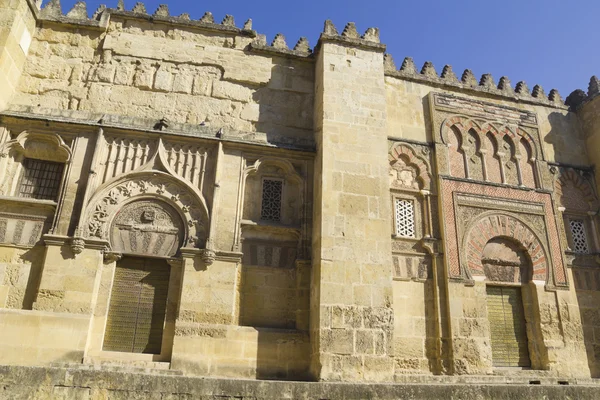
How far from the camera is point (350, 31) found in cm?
849

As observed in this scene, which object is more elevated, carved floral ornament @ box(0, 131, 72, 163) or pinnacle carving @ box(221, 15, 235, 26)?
pinnacle carving @ box(221, 15, 235, 26)

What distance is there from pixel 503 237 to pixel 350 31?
4.59 m

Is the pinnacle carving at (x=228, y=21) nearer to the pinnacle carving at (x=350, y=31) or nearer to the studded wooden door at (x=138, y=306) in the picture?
the pinnacle carving at (x=350, y=31)

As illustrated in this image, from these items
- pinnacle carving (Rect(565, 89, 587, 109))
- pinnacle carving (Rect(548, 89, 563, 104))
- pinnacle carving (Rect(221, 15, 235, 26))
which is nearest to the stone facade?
pinnacle carving (Rect(221, 15, 235, 26))

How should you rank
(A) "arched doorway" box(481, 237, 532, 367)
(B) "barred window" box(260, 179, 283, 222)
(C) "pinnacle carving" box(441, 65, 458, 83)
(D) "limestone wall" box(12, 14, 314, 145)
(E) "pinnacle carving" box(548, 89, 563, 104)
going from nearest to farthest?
(B) "barred window" box(260, 179, 283, 222), (A) "arched doorway" box(481, 237, 532, 367), (D) "limestone wall" box(12, 14, 314, 145), (C) "pinnacle carving" box(441, 65, 458, 83), (E) "pinnacle carving" box(548, 89, 563, 104)

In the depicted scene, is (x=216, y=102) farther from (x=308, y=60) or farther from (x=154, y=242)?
(x=154, y=242)

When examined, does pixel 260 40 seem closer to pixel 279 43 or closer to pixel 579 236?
pixel 279 43

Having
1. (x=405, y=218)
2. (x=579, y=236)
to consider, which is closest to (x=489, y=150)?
(x=579, y=236)

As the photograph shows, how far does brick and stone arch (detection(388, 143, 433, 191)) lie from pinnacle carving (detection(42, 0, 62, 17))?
21.0ft

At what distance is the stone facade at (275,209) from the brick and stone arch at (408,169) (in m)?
0.04

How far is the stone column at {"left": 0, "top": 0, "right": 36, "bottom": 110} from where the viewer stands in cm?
714

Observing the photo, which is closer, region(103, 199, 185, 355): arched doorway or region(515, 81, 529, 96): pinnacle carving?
region(103, 199, 185, 355): arched doorway

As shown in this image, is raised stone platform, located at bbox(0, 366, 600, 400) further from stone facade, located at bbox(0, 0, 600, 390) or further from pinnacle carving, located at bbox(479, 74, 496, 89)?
pinnacle carving, located at bbox(479, 74, 496, 89)

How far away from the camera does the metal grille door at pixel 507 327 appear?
753cm
